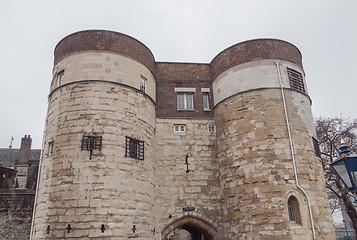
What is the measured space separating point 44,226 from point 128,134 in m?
5.13

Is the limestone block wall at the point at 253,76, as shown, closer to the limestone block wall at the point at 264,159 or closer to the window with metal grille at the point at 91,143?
the limestone block wall at the point at 264,159

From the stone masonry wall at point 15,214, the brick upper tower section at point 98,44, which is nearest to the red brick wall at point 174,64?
the brick upper tower section at point 98,44

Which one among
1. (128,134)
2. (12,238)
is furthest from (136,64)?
(12,238)

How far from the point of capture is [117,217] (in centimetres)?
1218

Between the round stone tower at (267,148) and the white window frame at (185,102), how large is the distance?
4.87 ft

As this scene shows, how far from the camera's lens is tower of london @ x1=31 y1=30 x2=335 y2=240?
12.5 metres

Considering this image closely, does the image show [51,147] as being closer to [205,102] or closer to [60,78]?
[60,78]

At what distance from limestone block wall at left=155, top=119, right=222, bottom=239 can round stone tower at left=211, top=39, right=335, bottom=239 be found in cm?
52

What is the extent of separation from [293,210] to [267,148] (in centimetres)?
294

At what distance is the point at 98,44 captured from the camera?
1469 centimetres

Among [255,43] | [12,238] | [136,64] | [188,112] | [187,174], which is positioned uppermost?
[255,43]

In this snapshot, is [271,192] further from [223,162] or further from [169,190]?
[169,190]

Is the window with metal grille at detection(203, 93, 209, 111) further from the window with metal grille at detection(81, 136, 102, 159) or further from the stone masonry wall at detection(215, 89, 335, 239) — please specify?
the window with metal grille at detection(81, 136, 102, 159)

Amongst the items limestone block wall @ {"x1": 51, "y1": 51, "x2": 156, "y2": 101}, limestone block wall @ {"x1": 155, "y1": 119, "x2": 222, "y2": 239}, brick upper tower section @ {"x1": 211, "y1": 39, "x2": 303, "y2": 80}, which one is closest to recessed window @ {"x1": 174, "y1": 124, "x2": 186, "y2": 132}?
limestone block wall @ {"x1": 155, "y1": 119, "x2": 222, "y2": 239}
